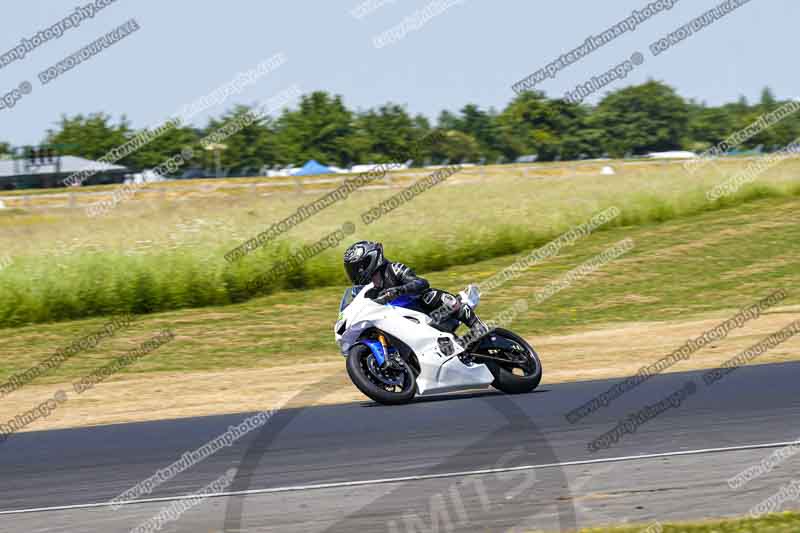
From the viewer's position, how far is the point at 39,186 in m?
77.3

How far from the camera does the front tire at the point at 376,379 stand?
11.3 m

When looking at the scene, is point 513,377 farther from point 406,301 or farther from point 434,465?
point 434,465

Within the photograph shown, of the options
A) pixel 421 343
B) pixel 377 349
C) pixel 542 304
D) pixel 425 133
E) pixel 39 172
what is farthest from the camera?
pixel 425 133

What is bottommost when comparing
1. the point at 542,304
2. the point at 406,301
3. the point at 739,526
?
the point at 542,304

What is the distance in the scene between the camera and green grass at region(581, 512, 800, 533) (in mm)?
6258

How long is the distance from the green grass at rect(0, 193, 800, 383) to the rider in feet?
20.9

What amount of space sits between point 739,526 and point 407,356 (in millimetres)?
5647

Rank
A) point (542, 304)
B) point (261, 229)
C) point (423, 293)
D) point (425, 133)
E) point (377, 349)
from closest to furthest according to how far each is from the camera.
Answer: point (377, 349) < point (423, 293) < point (542, 304) < point (261, 229) < point (425, 133)

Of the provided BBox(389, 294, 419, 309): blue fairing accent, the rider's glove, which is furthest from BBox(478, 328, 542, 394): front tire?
the rider's glove

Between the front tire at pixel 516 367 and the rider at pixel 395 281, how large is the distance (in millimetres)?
348

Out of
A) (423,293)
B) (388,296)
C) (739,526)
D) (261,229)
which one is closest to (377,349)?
(388,296)

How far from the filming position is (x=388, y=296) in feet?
38.2

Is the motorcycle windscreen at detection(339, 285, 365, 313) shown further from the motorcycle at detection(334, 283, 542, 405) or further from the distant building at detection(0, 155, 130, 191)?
the distant building at detection(0, 155, 130, 191)

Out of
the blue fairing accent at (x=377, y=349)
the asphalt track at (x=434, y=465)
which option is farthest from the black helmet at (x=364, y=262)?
the asphalt track at (x=434, y=465)
